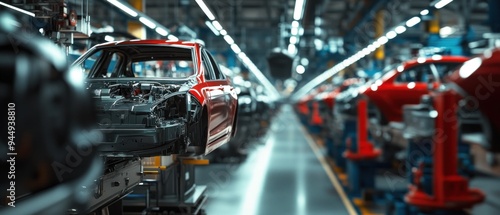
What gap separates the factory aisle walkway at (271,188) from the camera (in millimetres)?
9153

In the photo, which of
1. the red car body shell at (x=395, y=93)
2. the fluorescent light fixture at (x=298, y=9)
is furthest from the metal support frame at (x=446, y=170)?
the red car body shell at (x=395, y=93)

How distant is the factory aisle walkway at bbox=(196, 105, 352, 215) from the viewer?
9153mm

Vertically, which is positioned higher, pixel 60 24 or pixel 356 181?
pixel 60 24

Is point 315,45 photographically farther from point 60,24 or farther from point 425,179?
point 60,24

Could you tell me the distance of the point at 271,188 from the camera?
1114cm

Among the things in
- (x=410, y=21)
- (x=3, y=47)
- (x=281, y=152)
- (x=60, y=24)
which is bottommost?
(x=281, y=152)

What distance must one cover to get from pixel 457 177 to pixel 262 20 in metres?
16.4

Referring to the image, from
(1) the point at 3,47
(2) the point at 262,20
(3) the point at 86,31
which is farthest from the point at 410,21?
(2) the point at 262,20

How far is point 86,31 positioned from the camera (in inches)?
180

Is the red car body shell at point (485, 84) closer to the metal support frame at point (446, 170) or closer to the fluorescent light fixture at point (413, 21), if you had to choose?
the metal support frame at point (446, 170)

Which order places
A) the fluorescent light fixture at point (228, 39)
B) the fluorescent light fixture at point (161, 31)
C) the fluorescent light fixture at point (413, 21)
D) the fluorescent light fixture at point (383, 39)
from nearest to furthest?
the fluorescent light fixture at point (413, 21)
the fluorescent light fixture at point (161, 31)
the fluorescent light fixture at point (383, 39)
the fluorescent light fixture at point (228, 39)

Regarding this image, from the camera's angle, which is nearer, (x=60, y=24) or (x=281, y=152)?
(x=60, y=24)

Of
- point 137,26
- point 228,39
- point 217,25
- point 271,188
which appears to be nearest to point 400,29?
point 217,25

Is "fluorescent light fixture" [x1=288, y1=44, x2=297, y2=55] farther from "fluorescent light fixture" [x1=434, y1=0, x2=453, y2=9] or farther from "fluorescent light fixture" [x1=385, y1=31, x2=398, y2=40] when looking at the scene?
"fluorescent light fixture" [x1=434, y1=0, x2=453, y2=9]
